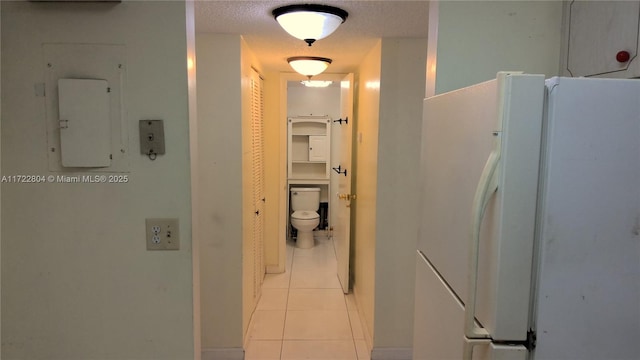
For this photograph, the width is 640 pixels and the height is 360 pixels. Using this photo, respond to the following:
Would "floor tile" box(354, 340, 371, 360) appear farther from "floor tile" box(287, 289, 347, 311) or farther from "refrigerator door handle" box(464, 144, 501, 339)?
"refrigerator door handle" box(464, 144, 501, 339)

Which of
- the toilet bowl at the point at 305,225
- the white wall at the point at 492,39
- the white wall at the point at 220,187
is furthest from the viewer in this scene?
the toilet bowl at the point at 305,225

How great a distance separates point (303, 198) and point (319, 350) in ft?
9.18

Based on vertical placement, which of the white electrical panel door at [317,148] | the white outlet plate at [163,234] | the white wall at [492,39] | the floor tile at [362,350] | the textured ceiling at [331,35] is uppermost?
the textured ceiling at [331,35]

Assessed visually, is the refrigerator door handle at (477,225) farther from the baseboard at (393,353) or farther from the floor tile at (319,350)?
the floor tile at (319,350)

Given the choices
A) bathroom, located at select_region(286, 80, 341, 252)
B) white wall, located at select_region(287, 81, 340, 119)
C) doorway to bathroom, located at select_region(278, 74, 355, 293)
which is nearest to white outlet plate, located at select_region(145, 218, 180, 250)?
doorway to bathroom, located at select_region(278, 74, 355, 293)

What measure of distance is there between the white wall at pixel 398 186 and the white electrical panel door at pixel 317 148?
10.3ft

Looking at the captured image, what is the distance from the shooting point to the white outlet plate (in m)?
1.50

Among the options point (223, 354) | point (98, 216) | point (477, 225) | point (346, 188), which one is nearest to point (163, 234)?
point (98, 216)

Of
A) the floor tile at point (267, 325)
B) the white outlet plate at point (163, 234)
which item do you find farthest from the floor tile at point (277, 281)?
the white outlet plate at point (163, 234)

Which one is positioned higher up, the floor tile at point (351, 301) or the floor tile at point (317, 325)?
the floor tile at point (351, 301)

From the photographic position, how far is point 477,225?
3.06 ft

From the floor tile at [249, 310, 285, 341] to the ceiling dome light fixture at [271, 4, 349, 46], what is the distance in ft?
7.38

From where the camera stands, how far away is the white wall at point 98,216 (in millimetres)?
1431

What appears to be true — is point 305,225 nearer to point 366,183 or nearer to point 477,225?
point 366,183
